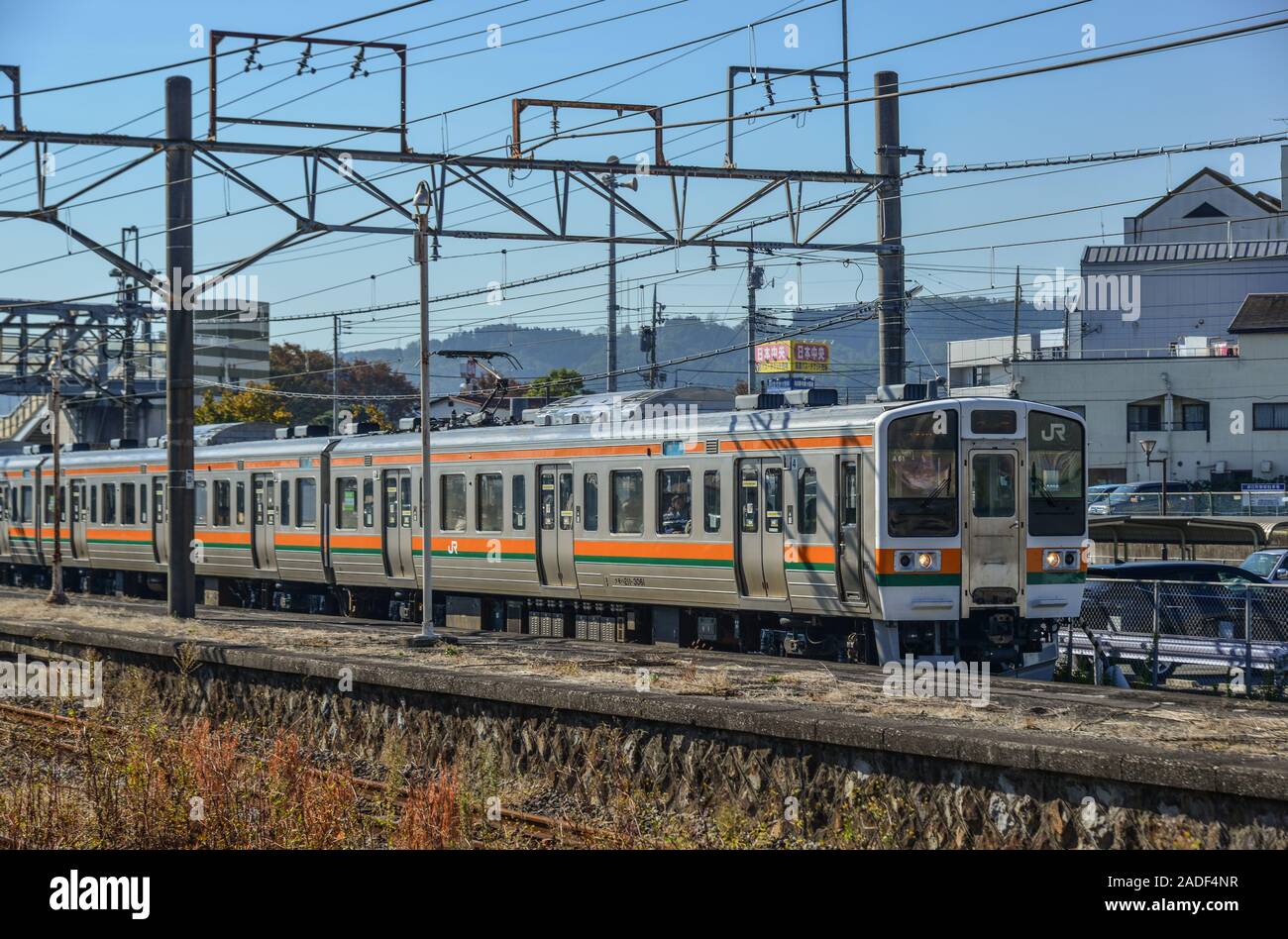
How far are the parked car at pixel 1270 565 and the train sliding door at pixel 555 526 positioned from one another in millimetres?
10734

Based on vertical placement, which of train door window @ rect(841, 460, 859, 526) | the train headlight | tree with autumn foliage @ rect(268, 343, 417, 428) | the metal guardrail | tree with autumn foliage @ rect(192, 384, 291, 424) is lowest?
the metal guardrail

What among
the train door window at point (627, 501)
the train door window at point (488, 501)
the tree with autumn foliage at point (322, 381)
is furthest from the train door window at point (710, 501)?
the tree with autumn foliage at point (322, 381)

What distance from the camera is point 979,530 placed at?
16.3 m

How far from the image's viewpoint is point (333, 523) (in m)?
24.7

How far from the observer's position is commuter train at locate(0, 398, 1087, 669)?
52.9ft

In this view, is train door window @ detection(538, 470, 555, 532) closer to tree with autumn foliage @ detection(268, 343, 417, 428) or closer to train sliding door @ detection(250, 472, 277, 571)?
train sliding door @ detection(250, 472, 277, 571)

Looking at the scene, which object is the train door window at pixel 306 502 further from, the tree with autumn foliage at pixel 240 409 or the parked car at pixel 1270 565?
the tree with autumn foliage at pixel 240 409

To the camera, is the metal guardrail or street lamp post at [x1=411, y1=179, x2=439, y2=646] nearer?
the metal guardrail

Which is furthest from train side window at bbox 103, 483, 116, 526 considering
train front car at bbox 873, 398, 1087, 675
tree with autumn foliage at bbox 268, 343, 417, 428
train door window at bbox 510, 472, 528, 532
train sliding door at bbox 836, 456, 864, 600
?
tree with autumn foliage at bbox 268, 343, 417, 428

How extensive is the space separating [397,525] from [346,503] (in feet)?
5.26

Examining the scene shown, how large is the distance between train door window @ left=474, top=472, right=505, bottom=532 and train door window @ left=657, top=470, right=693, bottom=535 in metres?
3.31
